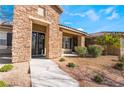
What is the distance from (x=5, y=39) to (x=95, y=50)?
21.7 feet

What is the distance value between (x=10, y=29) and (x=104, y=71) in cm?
627

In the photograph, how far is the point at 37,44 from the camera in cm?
1786

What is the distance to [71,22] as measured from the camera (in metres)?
13.4

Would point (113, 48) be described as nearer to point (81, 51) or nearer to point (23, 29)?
point (81, 51)

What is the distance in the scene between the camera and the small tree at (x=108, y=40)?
16.0 m

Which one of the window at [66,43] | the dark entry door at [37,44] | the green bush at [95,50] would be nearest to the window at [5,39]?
the dark entry door at [37,44]

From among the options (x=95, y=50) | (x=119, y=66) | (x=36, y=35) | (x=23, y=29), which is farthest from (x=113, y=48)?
(x=23, y=29)

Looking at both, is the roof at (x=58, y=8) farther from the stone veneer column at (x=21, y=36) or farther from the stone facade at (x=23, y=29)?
the stone veneer column at (x=21, y=36)

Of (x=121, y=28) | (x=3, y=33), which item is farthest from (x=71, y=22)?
(x=3, y=33)
